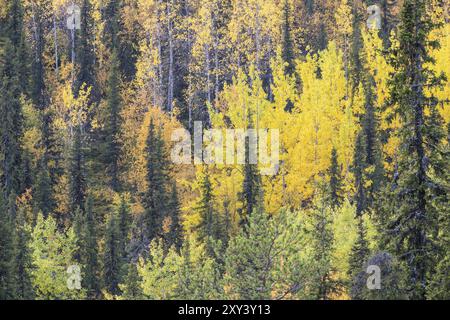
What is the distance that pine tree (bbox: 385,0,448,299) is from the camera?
21.5 m

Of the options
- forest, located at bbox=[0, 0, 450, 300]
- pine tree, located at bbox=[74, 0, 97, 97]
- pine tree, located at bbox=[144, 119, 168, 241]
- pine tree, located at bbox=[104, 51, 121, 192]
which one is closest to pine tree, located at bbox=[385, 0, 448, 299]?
forest, located at bbox=[0, 0, 450, 300]

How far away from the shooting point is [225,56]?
6612 centimetres

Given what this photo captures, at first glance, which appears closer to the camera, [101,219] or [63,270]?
[63,270]

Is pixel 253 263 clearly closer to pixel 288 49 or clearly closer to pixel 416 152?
pixel 416 152

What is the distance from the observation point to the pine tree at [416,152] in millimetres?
21484

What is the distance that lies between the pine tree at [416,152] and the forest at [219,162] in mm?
48

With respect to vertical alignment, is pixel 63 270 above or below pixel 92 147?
below

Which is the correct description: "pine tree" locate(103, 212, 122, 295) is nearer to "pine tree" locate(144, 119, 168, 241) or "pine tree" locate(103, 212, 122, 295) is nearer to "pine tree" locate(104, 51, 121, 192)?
"pine tree" locate(144, 119, 168, 241)

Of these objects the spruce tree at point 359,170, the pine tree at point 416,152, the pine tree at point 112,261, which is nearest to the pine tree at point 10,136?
the pine tree at point 112,261

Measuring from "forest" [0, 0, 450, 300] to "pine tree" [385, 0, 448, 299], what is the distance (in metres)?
0.05

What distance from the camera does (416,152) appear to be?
21750 millimetres
